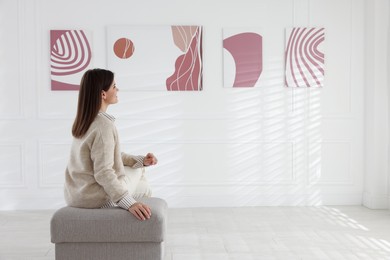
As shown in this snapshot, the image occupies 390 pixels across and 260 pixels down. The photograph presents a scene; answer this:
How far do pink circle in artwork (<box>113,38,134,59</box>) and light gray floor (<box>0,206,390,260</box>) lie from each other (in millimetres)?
1748

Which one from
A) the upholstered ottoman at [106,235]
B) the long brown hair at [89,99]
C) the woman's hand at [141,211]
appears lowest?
the upholstered ottoman at [106,235]

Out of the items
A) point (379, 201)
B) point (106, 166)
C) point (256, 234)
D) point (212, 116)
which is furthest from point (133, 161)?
point (379, 201)

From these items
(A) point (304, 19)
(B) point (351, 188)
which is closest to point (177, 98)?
(A) point (304, 19)

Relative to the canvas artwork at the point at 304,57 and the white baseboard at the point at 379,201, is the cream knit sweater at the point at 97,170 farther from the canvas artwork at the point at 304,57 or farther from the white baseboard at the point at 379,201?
the white baseboard at the point at 379,201

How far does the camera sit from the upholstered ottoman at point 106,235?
2889 millimetres

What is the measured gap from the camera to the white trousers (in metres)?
3.27

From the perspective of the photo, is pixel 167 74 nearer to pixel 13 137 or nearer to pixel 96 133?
pixel 13 137

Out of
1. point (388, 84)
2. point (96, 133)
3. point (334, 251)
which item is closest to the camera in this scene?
point (96, 133)

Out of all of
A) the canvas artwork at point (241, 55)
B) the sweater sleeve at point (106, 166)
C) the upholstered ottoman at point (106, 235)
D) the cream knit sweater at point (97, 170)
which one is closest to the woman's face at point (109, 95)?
the cream knit sweater at point (97, 170)

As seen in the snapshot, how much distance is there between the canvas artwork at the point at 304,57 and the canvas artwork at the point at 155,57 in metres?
0.99

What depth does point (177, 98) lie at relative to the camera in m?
5.85

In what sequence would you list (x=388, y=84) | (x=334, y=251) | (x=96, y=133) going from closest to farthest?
(x=96, y=133), (x=334, y=251), (x=388, y=84)

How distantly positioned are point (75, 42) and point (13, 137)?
124 cm

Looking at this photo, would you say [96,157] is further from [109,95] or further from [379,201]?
[379,201]
